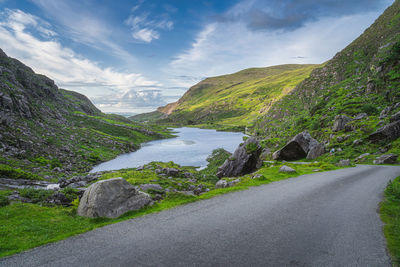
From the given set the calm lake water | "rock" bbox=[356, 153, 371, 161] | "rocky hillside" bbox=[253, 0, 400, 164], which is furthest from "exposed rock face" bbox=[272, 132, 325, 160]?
the calm lake water

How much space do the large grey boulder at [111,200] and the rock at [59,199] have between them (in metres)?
4.13

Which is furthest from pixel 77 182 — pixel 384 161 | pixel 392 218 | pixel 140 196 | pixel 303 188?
pixel 384 161

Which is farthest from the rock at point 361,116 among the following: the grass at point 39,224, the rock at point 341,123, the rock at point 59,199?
the rock at point 59,199

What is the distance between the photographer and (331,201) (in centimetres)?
1273

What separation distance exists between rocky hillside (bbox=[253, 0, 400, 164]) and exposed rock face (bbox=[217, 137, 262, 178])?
51.4 feet

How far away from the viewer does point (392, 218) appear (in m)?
9.85

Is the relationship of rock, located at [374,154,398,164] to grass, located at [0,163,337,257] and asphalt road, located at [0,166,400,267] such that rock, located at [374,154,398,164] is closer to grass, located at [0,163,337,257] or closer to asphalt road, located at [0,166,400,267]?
asphalt road, located at [0,166,400,267]

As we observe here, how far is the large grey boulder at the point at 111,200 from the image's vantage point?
35.2ft

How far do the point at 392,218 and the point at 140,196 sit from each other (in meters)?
13.6

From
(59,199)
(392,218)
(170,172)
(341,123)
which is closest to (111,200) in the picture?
(59,199)

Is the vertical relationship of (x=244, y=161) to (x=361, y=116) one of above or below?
below

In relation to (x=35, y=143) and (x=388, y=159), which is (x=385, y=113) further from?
(x=35, y=143)

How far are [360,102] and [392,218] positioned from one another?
56701 mm

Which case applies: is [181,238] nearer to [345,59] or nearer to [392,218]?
[392,218]
